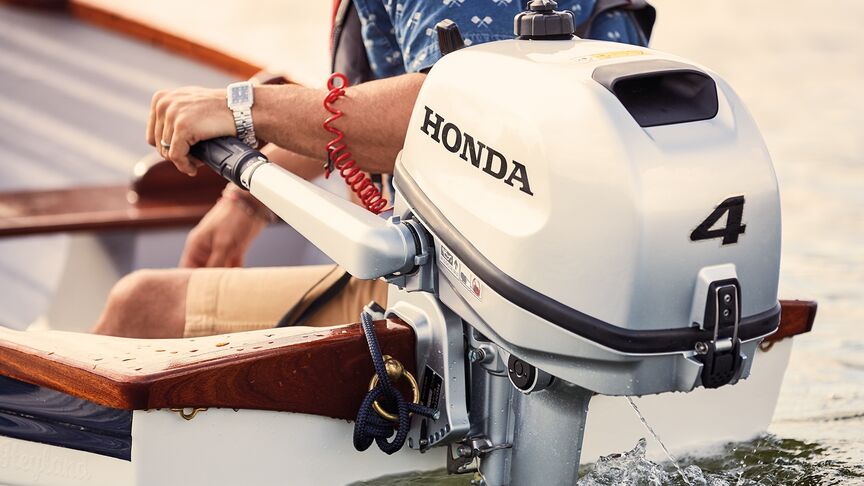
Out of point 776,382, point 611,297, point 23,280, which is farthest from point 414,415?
point 23,280

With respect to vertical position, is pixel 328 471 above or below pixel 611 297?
below

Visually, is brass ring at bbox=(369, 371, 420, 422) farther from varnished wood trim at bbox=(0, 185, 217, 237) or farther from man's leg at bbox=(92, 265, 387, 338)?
varnished wood trim at bbox=(0, 185, 217, 237)

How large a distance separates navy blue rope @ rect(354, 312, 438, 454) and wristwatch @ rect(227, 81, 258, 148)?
336mm

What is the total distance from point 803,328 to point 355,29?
2.63 feet

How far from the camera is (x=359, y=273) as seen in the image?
128 cm

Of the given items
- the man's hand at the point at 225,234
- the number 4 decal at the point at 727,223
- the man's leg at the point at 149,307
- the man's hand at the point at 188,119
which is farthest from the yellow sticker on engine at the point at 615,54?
the man's hand at the point at 225,234

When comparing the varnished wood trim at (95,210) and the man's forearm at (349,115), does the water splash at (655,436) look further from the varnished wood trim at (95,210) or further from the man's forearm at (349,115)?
the varnished wood trim at (95,210)

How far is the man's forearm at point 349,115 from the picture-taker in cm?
158

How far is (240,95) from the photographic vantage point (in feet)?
→ 5.21

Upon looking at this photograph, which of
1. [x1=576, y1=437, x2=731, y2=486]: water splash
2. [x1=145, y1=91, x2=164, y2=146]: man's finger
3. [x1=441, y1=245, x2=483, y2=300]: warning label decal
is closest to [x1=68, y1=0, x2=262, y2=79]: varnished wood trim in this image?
[x1=145, y1=91, x2=164, y2=146]: man's finger

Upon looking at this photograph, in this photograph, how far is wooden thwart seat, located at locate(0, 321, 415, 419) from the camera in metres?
1.35

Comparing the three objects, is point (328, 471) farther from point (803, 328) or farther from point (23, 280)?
point (23, 280)

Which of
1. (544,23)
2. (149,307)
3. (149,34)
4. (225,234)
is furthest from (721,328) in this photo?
(149,34)

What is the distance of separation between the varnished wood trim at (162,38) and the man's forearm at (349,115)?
179 centimetres
